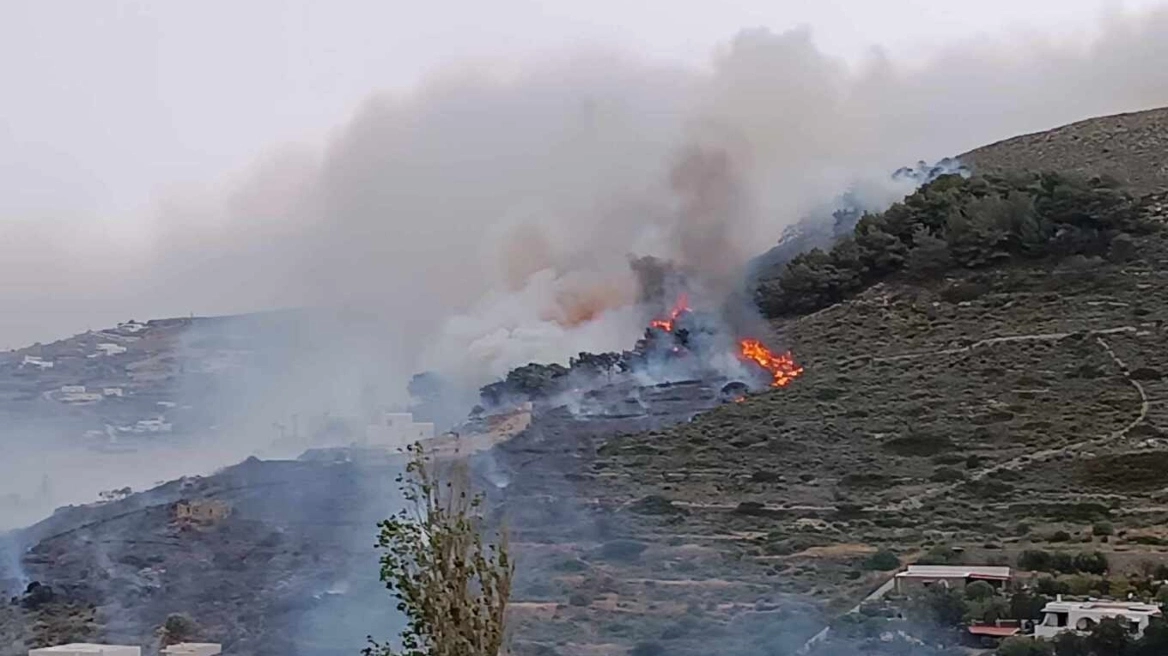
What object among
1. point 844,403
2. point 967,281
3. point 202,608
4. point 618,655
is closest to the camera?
point 618,655

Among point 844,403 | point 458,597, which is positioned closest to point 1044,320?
point 844,403

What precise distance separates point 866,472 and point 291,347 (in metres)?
22.5

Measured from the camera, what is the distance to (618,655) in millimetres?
32750

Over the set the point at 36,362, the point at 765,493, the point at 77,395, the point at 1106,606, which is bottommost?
the point at 1106,606

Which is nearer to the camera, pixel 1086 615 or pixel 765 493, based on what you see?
pixel 1086 615

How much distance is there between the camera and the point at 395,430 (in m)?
53.3

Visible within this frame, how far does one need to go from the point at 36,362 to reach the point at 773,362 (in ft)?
75.3

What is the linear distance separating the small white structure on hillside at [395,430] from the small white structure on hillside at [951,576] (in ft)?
60.5

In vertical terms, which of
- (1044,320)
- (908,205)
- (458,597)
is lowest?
(458,597)

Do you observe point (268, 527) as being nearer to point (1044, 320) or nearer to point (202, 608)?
point (202, 608)

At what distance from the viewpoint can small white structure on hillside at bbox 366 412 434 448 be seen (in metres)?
51.8

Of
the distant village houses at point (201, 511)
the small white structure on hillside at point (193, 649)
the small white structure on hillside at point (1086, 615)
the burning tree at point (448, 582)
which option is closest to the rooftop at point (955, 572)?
the small white structure on hillside at point (1086, 615)

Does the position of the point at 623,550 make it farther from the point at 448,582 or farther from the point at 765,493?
the point at 448,582

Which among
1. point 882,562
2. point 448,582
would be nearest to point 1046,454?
point 882,562
